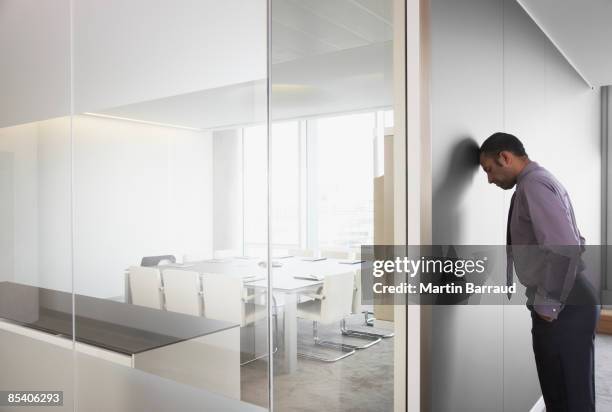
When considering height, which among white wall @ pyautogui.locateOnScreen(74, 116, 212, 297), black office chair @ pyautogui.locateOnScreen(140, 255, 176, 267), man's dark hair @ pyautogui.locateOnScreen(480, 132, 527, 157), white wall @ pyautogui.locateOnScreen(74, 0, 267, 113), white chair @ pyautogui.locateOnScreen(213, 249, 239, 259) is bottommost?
black office chair @ pyautogui.locateOnScreen(140, 255, 176, 267)

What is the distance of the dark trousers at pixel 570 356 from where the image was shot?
1.96 metres

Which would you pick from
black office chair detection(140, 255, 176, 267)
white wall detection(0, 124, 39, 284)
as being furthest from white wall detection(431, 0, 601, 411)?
white wall detection(0, 124, 39, 284)

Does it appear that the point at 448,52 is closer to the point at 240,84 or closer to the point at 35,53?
the point at 240,84

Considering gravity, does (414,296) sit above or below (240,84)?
below

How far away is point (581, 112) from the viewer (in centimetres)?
199

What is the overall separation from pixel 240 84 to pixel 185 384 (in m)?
1.27

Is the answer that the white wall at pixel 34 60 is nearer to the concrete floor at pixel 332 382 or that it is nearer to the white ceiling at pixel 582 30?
the concrete floor at pixel 332 382

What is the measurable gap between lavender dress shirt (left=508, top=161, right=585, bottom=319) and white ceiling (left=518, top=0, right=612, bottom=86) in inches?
18.5

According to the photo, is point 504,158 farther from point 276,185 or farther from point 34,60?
point 34,60

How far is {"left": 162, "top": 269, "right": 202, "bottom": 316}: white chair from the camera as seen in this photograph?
1.86m

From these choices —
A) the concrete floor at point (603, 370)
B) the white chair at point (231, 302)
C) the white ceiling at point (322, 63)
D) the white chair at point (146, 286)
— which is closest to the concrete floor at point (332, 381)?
the white chair at point (231, 302)

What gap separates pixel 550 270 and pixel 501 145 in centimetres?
58

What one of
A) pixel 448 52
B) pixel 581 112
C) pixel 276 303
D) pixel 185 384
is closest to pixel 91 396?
pixel 185 384

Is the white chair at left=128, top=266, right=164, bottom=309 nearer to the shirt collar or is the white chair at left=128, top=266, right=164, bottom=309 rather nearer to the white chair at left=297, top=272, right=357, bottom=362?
the white chair at left=297, top=272, right=357, bottom=362
